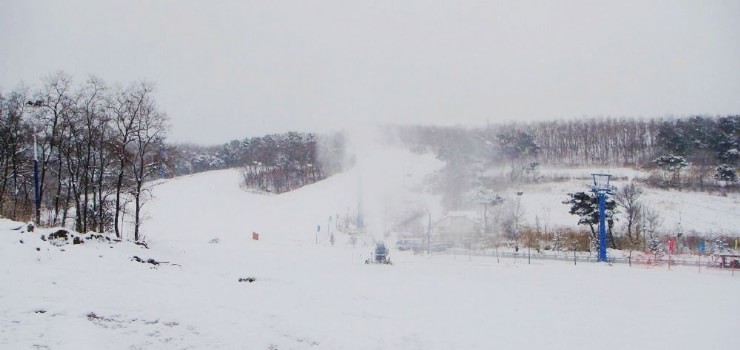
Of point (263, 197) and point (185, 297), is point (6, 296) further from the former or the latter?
point (263, 197)

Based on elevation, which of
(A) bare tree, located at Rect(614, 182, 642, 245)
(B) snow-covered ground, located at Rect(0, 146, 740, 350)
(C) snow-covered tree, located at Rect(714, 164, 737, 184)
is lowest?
(B) snow-covered ground, located at Rect(0, 146, 740, 350)

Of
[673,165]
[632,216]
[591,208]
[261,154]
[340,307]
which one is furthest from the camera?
[261,154]

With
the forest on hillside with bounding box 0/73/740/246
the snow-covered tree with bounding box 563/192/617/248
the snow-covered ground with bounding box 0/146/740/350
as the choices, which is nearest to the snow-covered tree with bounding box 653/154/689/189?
the forest on hillside with bounding box 0/73/740/246

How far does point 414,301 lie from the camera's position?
20328mm

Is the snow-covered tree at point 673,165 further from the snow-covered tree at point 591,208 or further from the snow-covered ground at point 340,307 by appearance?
the snow-covered ground at point 340,307

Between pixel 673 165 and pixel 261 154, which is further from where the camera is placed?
pixel 261 154

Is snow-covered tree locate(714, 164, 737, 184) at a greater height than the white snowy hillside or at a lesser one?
greater

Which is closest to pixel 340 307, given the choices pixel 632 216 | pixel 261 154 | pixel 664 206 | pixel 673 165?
pixel 632 216

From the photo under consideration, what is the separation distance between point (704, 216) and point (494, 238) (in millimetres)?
27473

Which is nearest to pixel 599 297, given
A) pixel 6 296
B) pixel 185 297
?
pixel 185 297

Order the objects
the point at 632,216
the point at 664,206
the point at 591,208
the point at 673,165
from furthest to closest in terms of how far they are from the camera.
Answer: the point at 673,165 < the point at 664,206 < the point at 632,216 < the point at 591,208

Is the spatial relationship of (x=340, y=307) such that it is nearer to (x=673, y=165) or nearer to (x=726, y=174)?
(x=726, y=174)

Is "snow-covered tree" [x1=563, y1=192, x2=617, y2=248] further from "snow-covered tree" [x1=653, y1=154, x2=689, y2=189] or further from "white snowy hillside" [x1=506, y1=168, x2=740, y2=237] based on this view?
"snow-covered tree" [x1=653, y1=154, x2=689, y2=189]

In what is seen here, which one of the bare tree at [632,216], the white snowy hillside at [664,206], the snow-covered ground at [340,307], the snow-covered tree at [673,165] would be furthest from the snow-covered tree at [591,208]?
the snow-covered tree at [673,165]
